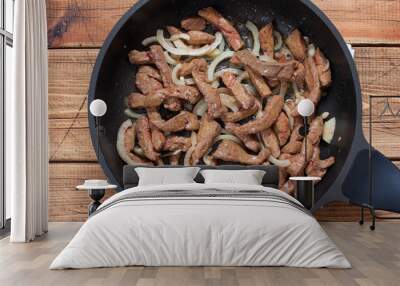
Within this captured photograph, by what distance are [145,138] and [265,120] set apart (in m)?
1.22

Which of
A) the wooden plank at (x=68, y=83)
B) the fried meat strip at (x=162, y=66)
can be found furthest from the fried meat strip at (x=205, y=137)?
the wooden plank at (x=68, y=83)

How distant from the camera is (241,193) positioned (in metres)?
4.46

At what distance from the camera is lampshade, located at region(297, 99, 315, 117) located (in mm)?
5711

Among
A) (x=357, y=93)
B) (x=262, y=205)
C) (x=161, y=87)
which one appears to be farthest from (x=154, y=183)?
(x=357, y=93)

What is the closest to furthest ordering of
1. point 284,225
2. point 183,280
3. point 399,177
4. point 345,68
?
point 183,280
point 284,225
point 399,177
point 345,68

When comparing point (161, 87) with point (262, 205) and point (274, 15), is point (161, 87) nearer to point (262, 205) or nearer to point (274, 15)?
point (274, 15)

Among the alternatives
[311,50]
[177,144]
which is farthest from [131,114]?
[311,50]

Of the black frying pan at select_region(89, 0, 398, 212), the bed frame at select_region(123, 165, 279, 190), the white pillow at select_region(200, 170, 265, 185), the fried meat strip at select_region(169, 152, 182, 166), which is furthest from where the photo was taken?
the fried meat strip at select_region(169, 152, 182, 166)

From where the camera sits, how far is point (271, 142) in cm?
596

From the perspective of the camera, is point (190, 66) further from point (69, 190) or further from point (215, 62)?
point (69, 190)

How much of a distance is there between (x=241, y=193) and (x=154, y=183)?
1350mm

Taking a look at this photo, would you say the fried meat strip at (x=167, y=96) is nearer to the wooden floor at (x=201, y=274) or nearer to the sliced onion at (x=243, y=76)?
the sliced onion at (x=243, y=76)

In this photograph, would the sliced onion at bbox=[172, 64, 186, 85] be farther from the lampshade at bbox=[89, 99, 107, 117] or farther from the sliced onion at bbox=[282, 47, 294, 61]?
the sliced onion at bbox=[282, 47, 294, 61]

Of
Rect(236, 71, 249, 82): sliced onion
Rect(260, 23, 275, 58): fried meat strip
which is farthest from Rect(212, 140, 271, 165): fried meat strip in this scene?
Rect(260, 23, 275, 58): fried meat strip
